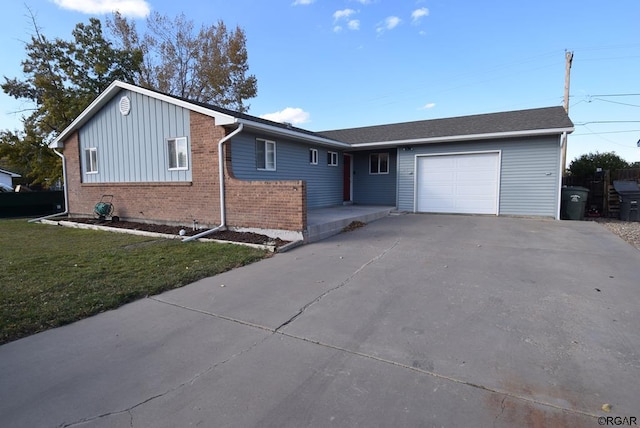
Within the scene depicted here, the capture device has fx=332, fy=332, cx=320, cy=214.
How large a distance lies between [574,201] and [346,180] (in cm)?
882

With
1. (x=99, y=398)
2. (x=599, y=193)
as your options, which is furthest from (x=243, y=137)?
(x=599, y=193)

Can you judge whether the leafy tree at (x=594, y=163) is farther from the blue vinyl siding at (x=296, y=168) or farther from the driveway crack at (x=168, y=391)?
the driveway crack at (x=168, y=391)

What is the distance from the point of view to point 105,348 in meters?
3.09

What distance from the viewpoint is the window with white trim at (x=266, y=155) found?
10461 millimetres

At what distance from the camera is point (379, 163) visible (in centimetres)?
1542

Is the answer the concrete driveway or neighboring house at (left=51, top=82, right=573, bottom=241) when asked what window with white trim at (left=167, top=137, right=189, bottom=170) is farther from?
the concrete driveway

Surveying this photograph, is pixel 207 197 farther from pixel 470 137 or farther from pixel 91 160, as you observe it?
pixel 470 137

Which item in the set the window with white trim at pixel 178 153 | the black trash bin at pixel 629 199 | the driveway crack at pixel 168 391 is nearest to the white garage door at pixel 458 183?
the black trash bin at pixel 629 199

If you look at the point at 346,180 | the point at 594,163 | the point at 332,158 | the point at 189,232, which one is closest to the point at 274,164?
the point at 189,232

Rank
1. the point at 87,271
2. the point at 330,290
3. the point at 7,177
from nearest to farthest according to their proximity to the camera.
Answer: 1. the point at 330,290
2. the point at 87,271
3. the point at 7,177

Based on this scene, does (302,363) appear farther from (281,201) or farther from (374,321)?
(281,201)

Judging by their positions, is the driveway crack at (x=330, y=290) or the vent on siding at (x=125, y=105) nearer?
the driveway crack at (x=330, y=290)

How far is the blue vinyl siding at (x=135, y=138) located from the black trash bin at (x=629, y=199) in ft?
47.1

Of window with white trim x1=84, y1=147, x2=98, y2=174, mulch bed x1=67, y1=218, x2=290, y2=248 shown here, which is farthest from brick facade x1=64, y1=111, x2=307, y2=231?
window with white trim x1=84, y1=147, x2=98, y2=174
